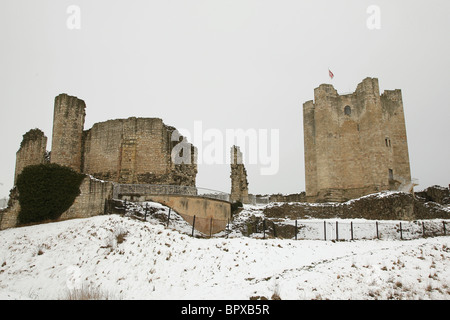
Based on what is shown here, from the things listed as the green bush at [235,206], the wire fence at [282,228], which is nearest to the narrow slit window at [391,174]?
the wire fence at [282,228]

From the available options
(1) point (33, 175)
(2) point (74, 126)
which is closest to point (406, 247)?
(1) point (33, 175)

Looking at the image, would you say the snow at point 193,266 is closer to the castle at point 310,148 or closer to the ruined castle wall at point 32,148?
the castle at point 310,148

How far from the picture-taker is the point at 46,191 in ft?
71.1

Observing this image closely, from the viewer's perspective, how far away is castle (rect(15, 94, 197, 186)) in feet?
97.7

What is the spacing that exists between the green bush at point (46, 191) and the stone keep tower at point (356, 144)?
22.5 metres

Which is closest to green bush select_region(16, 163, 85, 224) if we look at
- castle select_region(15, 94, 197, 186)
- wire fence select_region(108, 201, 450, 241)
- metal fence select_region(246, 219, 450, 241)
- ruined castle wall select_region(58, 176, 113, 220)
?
ruined castle wall select_region(58, 176, 113, 220)

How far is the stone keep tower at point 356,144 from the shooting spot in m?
35.9

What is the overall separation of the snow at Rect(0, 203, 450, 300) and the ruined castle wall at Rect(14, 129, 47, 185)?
14.0 metres

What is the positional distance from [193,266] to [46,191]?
36.7 feet

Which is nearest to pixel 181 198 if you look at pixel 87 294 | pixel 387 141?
pixel 87 294

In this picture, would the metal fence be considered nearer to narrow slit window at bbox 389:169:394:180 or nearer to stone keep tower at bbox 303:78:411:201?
stone keep tower at bbox 303:78:411:201

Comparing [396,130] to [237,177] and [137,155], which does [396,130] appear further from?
[137,155]

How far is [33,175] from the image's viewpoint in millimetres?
22078
